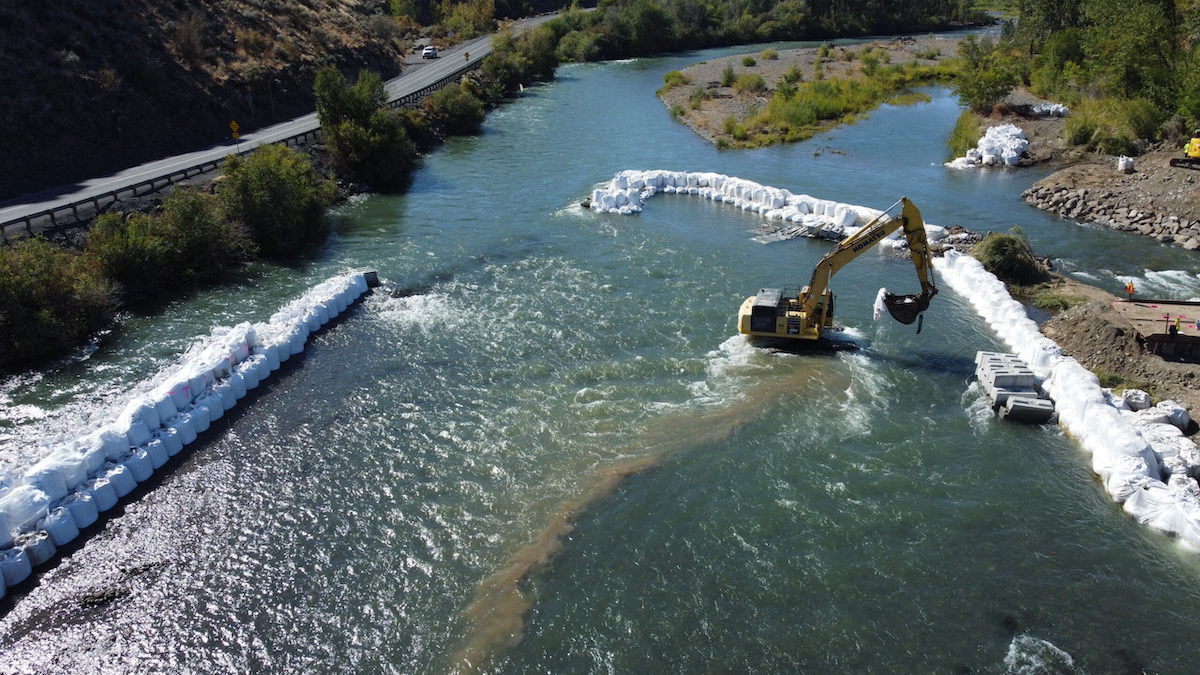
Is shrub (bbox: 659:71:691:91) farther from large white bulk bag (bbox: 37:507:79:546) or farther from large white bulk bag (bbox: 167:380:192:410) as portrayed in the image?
large white bulk bag (bbox: 37:507:79:546)

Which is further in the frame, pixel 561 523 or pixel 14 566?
pixel 561 523

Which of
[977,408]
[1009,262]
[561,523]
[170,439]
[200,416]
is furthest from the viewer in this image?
[1009,262]

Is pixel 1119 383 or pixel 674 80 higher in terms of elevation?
pixel 674 80

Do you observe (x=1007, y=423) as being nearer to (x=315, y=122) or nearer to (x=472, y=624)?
(x=472, y=624)

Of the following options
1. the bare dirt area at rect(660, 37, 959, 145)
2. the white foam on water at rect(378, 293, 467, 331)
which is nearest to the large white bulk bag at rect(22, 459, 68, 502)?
the white foam on water at rect(378, 293, 467, 331)

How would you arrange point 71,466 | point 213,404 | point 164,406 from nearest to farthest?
point 71,466 → point 164,406 → point 213,404

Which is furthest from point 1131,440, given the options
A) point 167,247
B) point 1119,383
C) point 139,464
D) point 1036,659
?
point 167,247

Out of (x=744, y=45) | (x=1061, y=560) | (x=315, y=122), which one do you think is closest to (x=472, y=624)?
(x=1061, y=560)

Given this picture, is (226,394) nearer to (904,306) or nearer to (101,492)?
(101,492)

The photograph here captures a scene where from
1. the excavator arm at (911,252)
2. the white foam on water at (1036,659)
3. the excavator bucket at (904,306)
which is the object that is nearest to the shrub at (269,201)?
the excavator arm at (911,252)

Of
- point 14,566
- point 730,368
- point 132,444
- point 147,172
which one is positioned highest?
point 147,172
